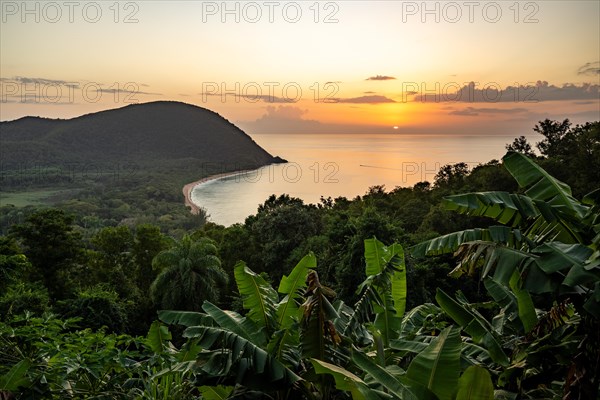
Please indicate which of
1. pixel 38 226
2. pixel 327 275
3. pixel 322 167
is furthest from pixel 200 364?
pixel 322 167

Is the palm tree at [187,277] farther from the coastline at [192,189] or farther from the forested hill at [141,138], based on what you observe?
the forested hill at [141,138]

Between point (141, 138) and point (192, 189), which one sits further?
point (141, 138)

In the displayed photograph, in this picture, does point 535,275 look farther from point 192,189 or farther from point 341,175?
point 192,189

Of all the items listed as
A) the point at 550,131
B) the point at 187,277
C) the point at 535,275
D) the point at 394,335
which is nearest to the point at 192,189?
the point at 550,131

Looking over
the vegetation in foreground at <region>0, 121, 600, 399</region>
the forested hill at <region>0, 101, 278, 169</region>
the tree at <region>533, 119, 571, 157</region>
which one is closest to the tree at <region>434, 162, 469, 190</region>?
the tree at <region>533, 119, 571, 157</region>

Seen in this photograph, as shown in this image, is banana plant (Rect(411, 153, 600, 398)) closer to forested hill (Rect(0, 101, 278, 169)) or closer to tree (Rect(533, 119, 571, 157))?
tree (Rect(533, 119, 571, 157))

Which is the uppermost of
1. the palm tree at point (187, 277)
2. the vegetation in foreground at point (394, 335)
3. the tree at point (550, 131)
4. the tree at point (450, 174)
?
the tree at point (550, 131)

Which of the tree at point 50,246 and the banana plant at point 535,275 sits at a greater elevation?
the banana plant at point 535,275

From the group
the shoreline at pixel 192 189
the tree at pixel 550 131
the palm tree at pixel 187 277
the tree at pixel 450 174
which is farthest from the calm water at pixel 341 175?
the palm tree at pixel 187 277
